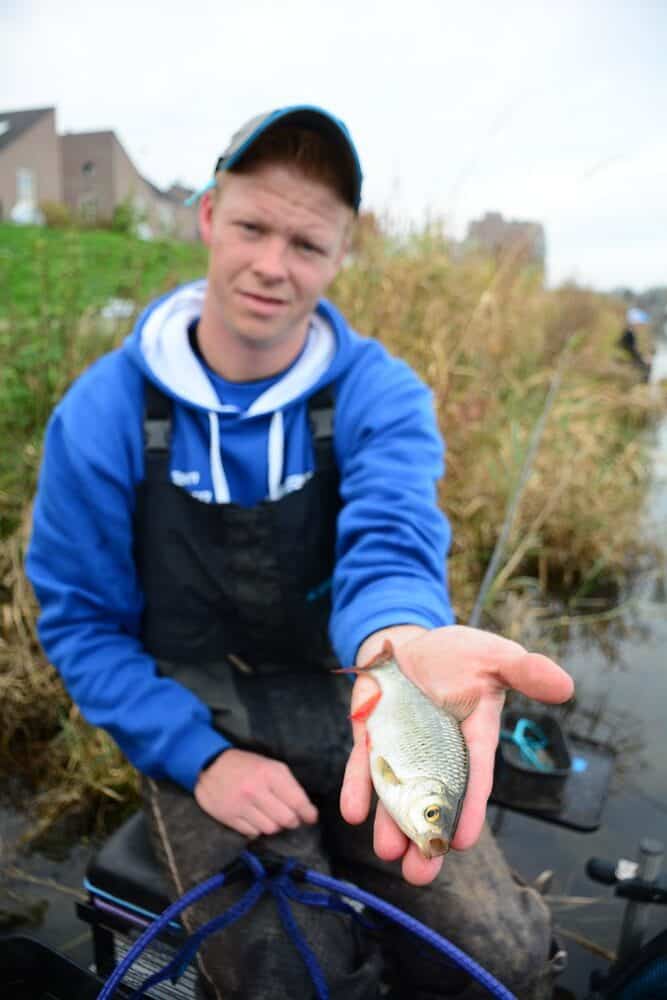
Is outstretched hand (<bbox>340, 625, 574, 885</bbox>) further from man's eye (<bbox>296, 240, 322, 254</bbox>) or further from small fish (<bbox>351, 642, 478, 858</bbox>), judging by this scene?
man's eye (<bbox>296, 240, 322, 254</bbox>)

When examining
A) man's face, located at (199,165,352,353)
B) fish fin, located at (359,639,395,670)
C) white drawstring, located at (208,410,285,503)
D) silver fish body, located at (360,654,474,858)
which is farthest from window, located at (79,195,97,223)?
silver fish body, located at (360,654,474,858)

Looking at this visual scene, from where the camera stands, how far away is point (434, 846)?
1.14m

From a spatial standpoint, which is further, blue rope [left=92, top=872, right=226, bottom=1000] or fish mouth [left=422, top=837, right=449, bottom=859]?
blue rope [left=92, top=872, right=226, bottom=1000]

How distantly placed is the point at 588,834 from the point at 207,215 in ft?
9.56

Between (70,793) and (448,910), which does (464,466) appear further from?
(448,910)

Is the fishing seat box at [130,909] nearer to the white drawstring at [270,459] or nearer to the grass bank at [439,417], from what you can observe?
the white drawstring at [270,459]

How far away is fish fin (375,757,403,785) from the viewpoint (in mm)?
1223

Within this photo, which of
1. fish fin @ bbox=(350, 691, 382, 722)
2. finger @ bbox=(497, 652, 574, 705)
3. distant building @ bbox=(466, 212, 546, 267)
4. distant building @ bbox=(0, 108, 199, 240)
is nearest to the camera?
finger @ bbox=(497, 652, 574, 705)

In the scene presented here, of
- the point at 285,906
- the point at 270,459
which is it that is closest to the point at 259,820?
the point at 285,906

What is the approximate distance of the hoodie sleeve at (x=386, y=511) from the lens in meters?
1.91

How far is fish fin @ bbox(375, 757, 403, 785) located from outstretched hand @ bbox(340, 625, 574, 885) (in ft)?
0.15

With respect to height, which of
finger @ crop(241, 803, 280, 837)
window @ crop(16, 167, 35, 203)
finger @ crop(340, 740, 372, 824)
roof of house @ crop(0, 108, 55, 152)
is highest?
roof of house @ crop(0, 108, 55, 152)

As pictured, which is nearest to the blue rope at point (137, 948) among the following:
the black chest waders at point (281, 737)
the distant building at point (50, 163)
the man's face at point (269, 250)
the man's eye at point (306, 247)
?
the black chest waders at point (281, 737)

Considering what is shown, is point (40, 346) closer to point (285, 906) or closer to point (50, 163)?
point (285, 906)
